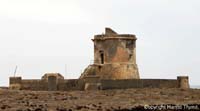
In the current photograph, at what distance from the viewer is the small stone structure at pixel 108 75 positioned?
40.2m

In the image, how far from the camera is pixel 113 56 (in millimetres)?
44688

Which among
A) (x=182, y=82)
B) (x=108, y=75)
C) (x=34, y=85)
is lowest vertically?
(x=34, y=85)

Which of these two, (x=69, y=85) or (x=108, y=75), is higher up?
(x=108, y=75)

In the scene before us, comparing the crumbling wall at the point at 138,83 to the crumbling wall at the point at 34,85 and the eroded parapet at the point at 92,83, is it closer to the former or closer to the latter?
the eroded parapet at the point at 92,83

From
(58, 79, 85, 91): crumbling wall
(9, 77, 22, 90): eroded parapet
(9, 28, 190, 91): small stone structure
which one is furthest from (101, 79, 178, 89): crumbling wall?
(9, 77, 22, 90): eroded parapet

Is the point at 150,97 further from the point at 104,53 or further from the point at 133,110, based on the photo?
the point at 104,53

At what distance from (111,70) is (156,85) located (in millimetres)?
5454

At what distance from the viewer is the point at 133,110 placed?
68.9 feet

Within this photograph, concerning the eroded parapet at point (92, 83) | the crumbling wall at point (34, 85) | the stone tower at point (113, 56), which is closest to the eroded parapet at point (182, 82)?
the stone tower at point (113, 56)

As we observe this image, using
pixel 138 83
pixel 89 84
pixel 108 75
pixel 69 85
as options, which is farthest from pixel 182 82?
pixel 69 85

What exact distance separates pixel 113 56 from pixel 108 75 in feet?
5.44

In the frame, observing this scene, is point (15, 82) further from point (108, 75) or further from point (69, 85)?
point (108, 75)

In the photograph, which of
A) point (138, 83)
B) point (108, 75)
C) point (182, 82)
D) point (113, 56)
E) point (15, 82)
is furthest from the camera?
point (108, 75)

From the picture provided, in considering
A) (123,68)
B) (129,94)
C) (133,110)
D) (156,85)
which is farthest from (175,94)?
(133,110)
